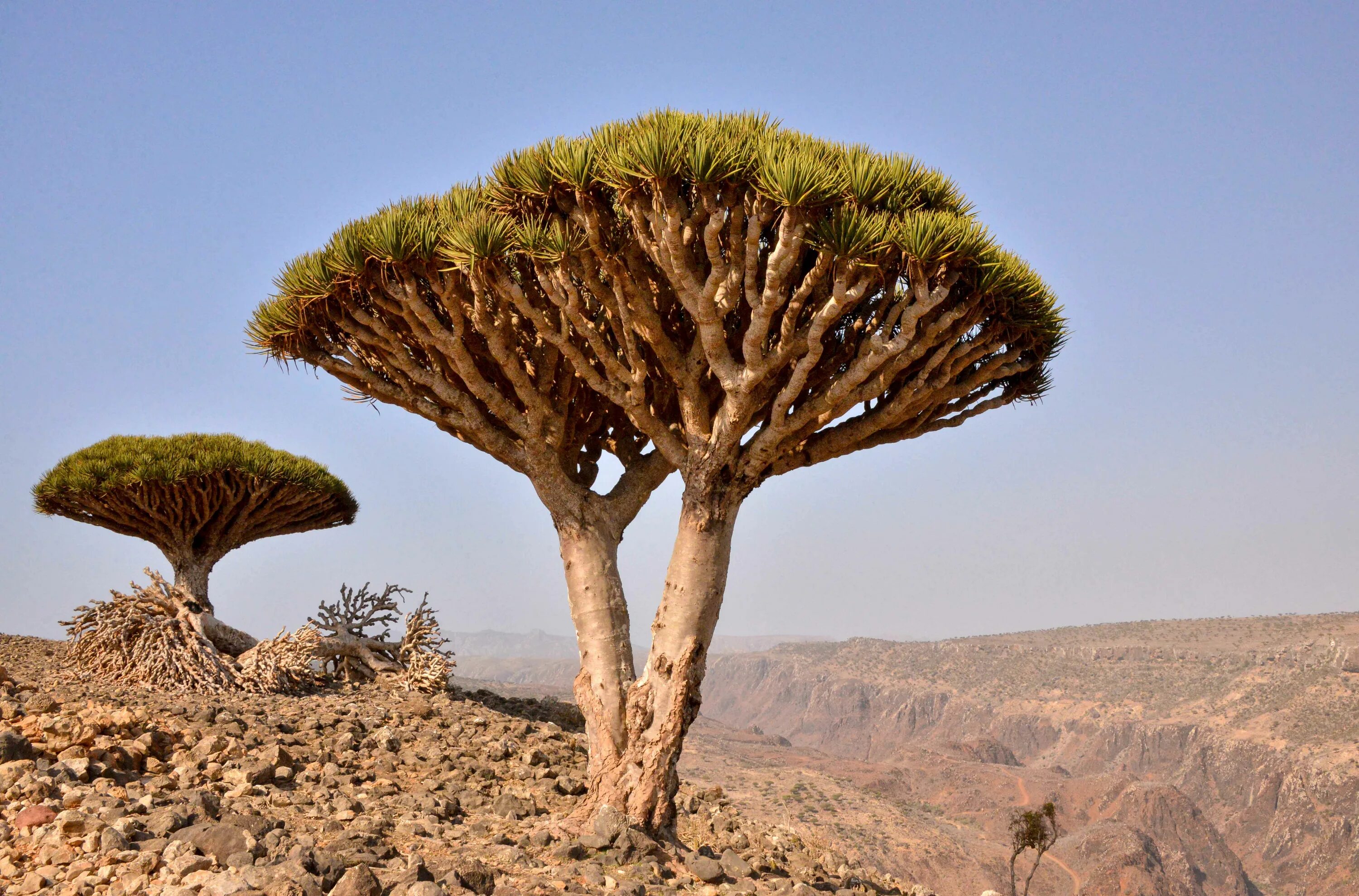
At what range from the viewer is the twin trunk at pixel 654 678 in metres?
6.75

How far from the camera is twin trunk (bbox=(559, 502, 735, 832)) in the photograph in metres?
6.75

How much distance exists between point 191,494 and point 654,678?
9855mm

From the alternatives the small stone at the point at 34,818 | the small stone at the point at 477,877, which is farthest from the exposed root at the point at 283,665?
the small stone at the point at 477,877

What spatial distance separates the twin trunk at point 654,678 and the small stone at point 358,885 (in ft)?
7.28

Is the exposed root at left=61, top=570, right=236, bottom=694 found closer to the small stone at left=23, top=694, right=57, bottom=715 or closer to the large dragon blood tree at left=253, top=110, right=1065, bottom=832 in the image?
the small stone at left=23, top=694, right=57, bottom=715

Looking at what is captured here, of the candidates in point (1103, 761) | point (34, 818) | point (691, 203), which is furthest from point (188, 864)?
point (1103, 761)

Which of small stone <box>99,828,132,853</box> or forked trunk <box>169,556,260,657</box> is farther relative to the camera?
forked trunk <box>169,556,260,657</box>

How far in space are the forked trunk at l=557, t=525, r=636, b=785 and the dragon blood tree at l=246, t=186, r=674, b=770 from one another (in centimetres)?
1

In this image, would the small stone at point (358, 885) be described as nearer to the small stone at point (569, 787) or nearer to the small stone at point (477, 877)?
the small stone at point (477, 877)

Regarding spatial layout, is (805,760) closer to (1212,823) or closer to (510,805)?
(1212,823)

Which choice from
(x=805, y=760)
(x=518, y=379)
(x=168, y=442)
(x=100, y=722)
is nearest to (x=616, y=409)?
(x=518, y=379)

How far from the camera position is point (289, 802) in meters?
6.80

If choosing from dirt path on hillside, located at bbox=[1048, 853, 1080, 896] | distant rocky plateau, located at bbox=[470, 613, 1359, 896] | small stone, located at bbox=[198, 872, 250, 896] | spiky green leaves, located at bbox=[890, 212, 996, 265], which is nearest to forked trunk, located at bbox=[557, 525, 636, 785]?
small stone, located at bbox=[198, 872, 250, 896]

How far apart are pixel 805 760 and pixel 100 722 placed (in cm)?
3016
